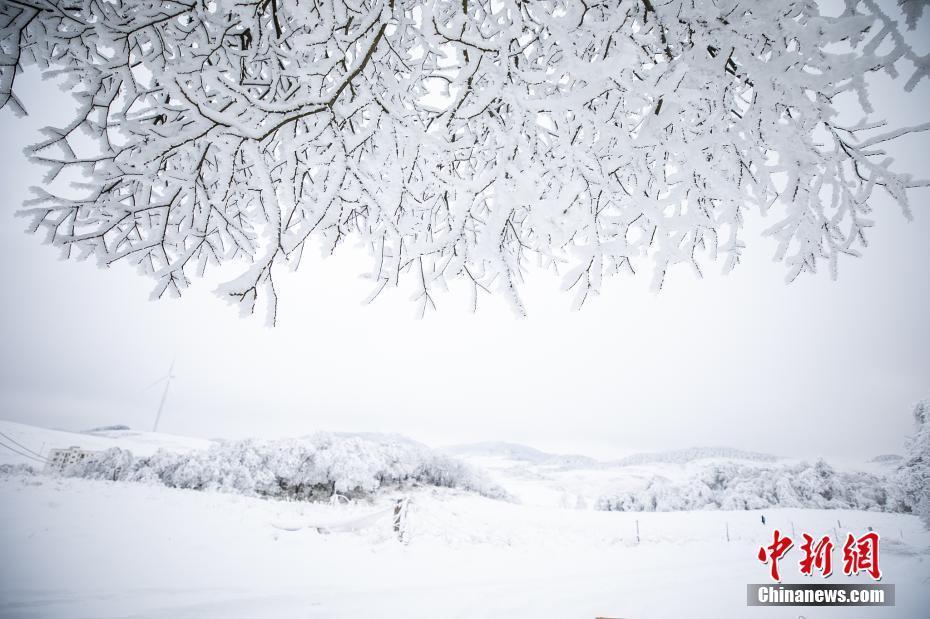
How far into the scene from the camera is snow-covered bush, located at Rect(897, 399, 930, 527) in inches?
631

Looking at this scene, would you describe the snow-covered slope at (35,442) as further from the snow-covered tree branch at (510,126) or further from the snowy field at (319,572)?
the snow-covered tree branch at (510,126)

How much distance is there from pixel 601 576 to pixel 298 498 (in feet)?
80.8

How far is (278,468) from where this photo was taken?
24.8 meters

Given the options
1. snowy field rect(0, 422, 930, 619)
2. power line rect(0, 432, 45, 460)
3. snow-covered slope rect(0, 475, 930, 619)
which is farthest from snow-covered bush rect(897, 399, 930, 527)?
power line rect(0, 432, 45, 460)

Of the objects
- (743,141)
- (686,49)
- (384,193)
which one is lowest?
(384,193)

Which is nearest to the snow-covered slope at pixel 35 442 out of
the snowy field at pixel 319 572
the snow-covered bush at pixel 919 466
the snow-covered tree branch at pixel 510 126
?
the snowy field at pixel 319 572

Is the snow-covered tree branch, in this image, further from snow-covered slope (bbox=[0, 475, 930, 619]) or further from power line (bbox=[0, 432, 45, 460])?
power line (bbox=[0, 432, 45, 460])

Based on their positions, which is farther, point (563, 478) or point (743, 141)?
point (563, 478)

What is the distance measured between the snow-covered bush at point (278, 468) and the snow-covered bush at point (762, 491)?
64.4 ft

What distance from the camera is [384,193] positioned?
1.62 meters

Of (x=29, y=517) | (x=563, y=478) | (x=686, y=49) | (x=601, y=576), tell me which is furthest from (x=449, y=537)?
(x=563, y=478)

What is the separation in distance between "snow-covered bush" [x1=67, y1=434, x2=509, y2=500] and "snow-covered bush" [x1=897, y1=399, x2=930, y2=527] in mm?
29018

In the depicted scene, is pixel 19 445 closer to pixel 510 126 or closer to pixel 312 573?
pixel 312 573

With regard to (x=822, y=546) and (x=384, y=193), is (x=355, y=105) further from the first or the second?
(x=822, y=546)
